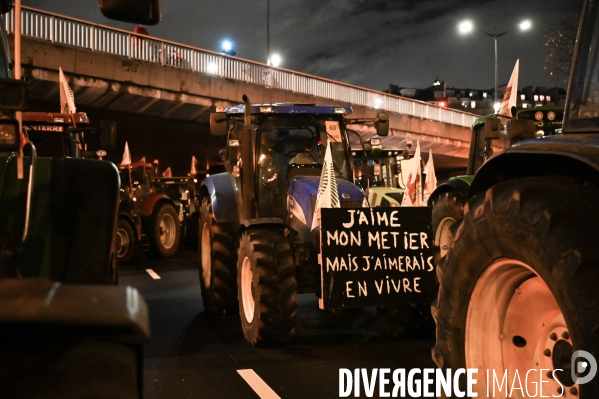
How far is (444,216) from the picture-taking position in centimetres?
808

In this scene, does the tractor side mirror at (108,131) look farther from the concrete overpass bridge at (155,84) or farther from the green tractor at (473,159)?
the concrete overpass bridge at (155,84)

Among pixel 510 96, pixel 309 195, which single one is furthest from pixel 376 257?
pixel 510 96

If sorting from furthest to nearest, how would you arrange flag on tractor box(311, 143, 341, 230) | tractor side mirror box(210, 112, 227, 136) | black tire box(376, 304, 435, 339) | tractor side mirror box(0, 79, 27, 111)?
tractor side mirror box(210, 112, 227, 136) < black tire box(376, 304, 435, 339) < flag on tractor box(311, 143, 341, 230) < tractor side mirror box(0, 79, 27, 111)

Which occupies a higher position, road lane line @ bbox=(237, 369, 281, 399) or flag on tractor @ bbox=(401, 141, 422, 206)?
flag on tractor @ bbox=(401, 141, 422, 206)

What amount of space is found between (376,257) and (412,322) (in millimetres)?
1248

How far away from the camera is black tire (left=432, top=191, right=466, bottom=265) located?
25.9 ft

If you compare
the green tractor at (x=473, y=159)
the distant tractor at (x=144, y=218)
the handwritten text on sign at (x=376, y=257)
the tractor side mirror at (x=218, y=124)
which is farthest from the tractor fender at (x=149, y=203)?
the handwritten text on sign at (x=376, y=257)

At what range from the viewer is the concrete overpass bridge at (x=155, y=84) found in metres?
18.1

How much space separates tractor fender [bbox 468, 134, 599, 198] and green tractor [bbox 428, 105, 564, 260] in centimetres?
385

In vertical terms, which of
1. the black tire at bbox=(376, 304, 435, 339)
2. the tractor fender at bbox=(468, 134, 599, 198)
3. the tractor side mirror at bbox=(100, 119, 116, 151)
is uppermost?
the tractor side mirror at bbox=(100, 119, 116, 151)

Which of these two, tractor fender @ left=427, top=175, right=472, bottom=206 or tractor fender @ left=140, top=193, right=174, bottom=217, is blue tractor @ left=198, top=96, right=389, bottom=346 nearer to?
tractor fender @ left=427, top=175, right=472, bottom=206

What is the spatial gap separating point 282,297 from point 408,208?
4.71ft

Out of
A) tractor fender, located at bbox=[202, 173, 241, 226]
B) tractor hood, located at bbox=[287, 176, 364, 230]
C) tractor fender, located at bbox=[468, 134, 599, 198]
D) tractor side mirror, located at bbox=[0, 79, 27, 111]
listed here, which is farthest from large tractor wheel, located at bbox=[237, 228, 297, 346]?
tractor side mirror, located at bbox=[0, 79, 27, 111]

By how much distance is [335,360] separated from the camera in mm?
6195
